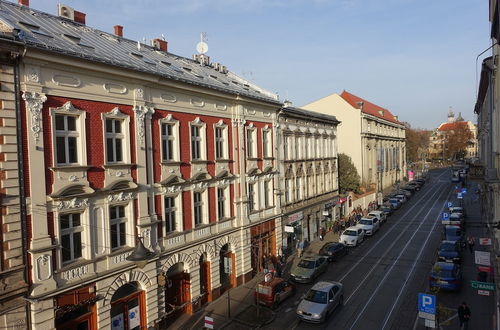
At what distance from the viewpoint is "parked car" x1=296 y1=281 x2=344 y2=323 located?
1858 cm

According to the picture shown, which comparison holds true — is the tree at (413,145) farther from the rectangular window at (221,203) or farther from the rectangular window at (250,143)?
the rectangular window at (221,203)

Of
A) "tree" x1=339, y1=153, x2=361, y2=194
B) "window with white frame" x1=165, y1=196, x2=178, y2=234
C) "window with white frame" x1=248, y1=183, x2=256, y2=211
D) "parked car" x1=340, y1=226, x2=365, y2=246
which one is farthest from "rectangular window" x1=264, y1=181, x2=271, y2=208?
"tree" x1=339, y1=153, x2=361, y2=194

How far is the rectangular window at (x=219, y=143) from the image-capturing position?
75.9 feet

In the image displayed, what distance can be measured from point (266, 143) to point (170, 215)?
1115 cm

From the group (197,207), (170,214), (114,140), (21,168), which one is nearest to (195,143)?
(197,207)

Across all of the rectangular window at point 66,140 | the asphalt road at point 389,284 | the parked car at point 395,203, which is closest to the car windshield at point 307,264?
the asphalt road at point 389,284

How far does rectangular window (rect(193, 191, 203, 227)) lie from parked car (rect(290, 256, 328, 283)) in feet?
25.1

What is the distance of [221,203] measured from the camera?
77.0 ft

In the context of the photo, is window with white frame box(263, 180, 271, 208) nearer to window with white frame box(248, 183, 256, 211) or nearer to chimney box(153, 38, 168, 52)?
window with white frame box(248, 183, 256, 211)

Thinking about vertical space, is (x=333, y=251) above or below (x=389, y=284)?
above

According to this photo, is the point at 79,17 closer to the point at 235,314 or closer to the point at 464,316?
the point at 235,314

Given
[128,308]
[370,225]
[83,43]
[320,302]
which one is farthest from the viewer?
[370,225]

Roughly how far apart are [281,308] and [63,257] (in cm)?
1205

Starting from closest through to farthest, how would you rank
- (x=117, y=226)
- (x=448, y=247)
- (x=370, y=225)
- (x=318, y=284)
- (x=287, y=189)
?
(x=117, y=226) < (x=318, y=284) < (x=448, y=247) < (x=287, y=189) < (x=370, y=225)
